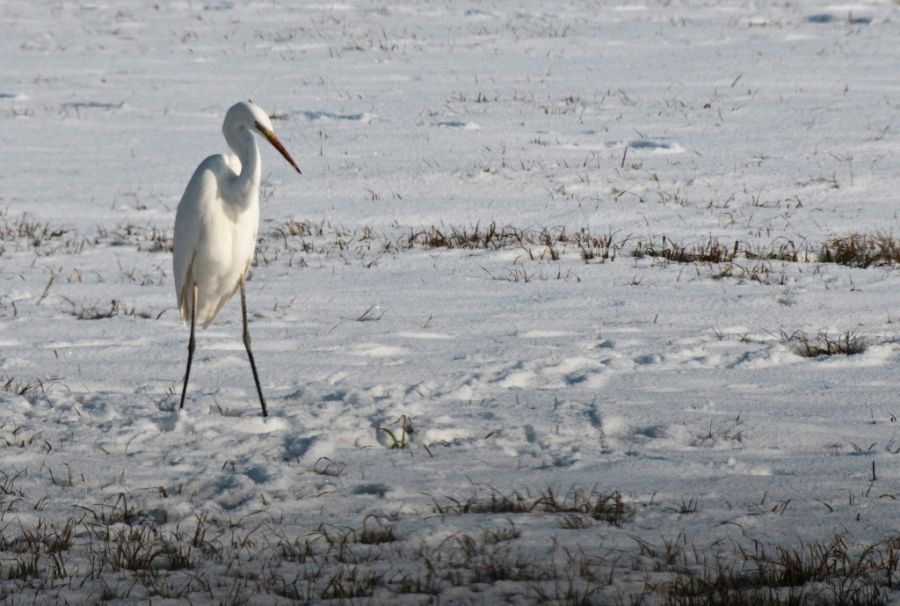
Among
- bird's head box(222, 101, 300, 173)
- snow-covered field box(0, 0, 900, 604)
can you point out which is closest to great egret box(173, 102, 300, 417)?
bird's head box(222, 101, 300, 173)

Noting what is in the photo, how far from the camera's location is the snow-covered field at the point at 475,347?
3.71m

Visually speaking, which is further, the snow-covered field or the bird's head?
the bird's head

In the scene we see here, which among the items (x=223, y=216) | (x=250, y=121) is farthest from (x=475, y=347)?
(x=250, y=121)

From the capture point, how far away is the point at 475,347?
6289mm

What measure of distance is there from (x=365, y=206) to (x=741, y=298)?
387 cm

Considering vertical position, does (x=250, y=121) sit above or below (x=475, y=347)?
above

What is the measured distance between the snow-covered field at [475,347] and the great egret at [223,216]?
1.56ft

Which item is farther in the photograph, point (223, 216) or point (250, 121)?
point (223, 216)

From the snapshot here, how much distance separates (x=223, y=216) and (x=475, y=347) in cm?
148

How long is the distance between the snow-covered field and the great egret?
18.7 inches

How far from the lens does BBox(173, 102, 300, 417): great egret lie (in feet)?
18.2

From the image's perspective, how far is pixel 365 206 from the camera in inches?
396

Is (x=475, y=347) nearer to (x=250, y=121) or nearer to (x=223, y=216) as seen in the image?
(x=223, y=216)

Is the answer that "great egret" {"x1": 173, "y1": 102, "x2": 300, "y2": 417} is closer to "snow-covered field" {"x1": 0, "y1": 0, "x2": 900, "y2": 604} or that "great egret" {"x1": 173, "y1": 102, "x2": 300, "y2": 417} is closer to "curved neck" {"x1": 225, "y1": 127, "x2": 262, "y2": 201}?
"curved neck" {"x1": 225, "y1": 127, "x2": 262, "y2": 201}
